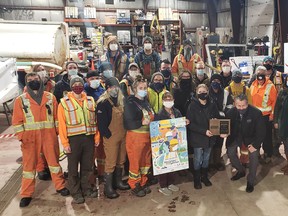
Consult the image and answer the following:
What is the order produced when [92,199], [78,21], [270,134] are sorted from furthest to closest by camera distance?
1. [78,21]
2. [270,134]
3. [92,199]

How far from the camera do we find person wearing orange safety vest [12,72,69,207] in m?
3.80

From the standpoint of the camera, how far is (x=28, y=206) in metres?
3.97

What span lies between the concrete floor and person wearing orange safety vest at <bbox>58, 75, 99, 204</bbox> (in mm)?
311

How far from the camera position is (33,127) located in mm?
3836

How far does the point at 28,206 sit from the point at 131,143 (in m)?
1.72

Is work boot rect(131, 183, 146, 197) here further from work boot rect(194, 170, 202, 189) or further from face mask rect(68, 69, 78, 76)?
face mask rect(68, 69, 78, 76)

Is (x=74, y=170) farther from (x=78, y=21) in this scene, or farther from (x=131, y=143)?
(x=78, y=21)

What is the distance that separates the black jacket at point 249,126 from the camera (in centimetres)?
419

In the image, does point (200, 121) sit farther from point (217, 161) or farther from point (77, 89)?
point (77, 89)

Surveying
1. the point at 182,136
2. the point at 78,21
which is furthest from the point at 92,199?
the point at 78,21

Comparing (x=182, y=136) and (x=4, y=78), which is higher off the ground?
(x=4, y=78)

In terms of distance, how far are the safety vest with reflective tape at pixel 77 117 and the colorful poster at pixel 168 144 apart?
0.86 meters

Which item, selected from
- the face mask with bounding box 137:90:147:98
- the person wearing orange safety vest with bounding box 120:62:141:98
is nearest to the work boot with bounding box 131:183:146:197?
the face mask with bounding box 137:90:147:98

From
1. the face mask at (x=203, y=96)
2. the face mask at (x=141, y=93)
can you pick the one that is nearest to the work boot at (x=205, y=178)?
the face mask at (x=203, y=96)
